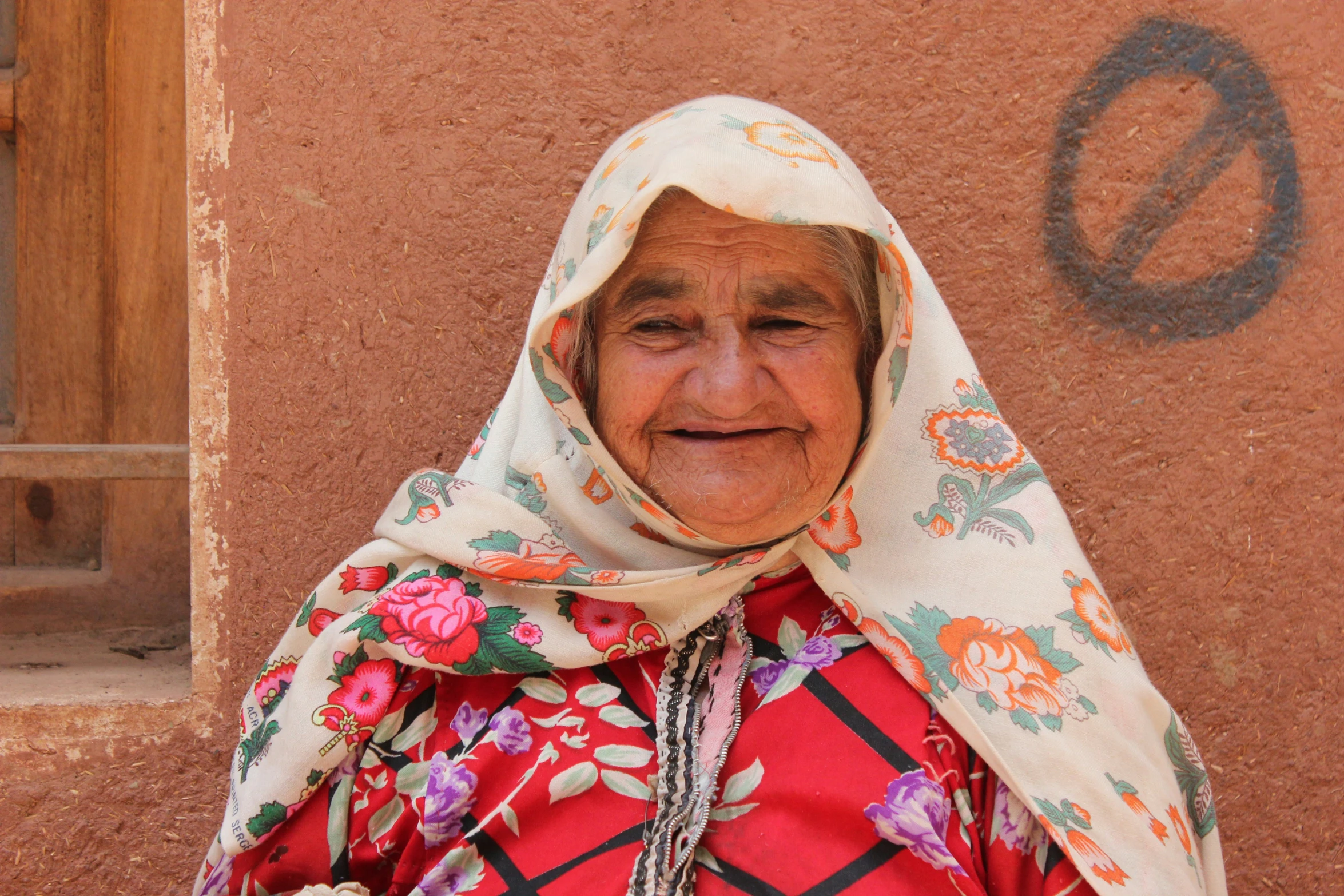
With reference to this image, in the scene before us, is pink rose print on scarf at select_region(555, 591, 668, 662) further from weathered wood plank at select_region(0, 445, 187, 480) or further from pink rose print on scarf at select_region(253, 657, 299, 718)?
weathered wood plank at select_region(0, 445, 187, 480)

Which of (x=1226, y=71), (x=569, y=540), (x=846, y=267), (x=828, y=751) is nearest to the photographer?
(x=828, y=751)

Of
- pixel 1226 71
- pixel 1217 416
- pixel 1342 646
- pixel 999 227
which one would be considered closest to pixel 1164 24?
pixel 1226 71

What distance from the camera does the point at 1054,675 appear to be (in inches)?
49.7

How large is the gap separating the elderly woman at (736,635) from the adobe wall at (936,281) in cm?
41

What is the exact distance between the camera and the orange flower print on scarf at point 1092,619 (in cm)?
129

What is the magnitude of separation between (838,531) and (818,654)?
0.18 meters

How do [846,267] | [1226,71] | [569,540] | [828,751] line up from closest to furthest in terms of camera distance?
[828,751] < [846,267] < [569,540] < [1226,71]

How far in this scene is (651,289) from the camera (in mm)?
1343

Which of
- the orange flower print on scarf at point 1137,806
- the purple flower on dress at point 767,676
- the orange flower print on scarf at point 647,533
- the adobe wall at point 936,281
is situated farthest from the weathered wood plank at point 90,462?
the orange flower print on scarf at point 1137,806

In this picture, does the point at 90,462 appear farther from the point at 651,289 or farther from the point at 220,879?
the point at 651,289

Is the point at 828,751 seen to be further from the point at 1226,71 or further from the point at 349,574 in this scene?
the point at 1226,71

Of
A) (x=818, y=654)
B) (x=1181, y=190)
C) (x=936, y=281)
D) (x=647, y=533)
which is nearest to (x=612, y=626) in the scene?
(x=647, y=533)

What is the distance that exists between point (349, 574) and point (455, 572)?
0.20 meters

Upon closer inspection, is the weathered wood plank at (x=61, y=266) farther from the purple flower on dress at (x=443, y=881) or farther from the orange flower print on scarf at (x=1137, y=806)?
the orange flower print on scarf at (x=1137, y=806)
